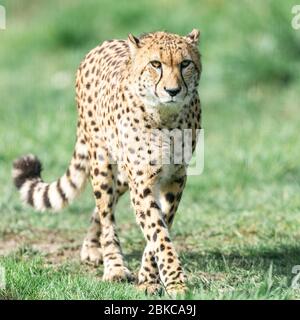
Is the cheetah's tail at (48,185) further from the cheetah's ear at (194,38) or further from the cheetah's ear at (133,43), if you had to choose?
the cheetah's ear at (194,38)

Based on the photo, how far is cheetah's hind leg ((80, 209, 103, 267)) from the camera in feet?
17.4

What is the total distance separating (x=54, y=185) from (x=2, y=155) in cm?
227

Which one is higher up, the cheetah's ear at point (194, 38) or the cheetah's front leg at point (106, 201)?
the cheetah's ear at point (194, 38)

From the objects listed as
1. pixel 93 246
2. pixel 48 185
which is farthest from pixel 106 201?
pixel 48 185

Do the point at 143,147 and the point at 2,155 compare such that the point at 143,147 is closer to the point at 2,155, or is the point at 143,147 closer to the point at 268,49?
the point at 2,155

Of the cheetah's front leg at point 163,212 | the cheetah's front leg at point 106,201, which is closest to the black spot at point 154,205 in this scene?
the cheetah's front leg at point 163,212

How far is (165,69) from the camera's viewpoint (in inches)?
174

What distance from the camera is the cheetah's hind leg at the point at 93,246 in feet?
17.4

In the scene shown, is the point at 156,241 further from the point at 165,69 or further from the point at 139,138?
the point at 165,69

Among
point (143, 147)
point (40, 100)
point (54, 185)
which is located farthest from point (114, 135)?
point (40, 100)

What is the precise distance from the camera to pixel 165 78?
4.38 m

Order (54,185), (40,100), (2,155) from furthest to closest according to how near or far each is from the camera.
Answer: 1. (40,100)
2. (2,155)
3. (54,185)

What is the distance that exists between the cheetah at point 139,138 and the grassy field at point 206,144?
164 mm
